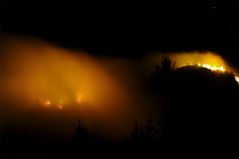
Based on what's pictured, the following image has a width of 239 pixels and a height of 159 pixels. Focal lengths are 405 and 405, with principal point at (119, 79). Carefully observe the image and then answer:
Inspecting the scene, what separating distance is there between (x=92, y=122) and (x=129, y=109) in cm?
363

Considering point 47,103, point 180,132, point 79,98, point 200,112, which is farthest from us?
point 79,98

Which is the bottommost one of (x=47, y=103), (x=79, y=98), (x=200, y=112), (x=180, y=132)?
(x=180, y=132)

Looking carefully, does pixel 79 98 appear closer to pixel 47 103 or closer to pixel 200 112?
pixel 47 103

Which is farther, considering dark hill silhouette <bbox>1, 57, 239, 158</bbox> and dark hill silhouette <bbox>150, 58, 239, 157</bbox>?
dark hill silhouette <bbox>150, 58, 239, 157</bbox>

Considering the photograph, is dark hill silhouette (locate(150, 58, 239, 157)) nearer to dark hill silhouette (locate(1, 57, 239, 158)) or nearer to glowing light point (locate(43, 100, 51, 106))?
dark hill silhouette (locate(1, 57, 239, 158))

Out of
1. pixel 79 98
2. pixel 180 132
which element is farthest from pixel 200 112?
pixel 79 98

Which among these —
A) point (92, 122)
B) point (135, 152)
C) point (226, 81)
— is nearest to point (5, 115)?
point (92, 122)

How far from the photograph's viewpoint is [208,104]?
20.8 m

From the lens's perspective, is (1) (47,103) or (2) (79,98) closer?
(1) (47,103)

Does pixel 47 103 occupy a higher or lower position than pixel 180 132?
higher

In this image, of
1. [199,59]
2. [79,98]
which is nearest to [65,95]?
[79,98]

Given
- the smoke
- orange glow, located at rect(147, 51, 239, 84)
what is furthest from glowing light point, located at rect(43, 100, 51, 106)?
orange glow, located at rect(147, 51, 239, 84)

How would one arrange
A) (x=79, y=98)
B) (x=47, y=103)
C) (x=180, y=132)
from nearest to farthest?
(x=180, y=132), (x=47, y=103), (x=79, y=98)

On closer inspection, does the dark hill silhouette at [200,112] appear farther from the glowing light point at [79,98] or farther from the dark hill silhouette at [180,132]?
the glowing light point at [79,98]
